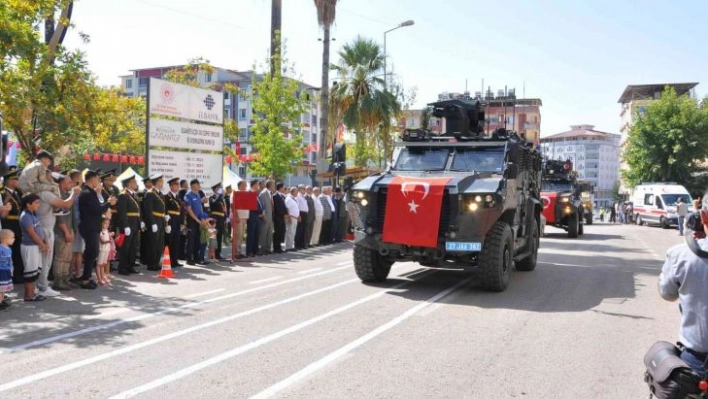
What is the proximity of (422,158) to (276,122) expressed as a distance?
43.3ft

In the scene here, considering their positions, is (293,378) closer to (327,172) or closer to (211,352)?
(211,352)

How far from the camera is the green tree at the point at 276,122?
23.1 meters

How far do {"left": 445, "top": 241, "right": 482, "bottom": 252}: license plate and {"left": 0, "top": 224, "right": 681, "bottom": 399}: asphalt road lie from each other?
0.75 m

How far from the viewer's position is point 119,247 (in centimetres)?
1152

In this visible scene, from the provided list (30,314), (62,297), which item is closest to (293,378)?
(30,314)

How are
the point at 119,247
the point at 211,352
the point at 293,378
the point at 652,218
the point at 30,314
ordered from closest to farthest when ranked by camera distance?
Result: the point at 293,378, the point at 211,352, the point at 30,314, the point at 119,247, the point at 652,218

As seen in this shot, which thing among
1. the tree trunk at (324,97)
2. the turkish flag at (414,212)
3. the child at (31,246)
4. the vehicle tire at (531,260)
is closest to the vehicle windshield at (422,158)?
the turkish flag at (414,212)

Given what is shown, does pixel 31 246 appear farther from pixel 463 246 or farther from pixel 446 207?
pixel 463 246

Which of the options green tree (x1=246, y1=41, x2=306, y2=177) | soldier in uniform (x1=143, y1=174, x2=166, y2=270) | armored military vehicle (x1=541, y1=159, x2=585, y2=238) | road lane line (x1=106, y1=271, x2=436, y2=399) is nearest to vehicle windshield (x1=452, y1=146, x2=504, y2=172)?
road lane line (x1=106, y1=271, x2=436, y2=399)

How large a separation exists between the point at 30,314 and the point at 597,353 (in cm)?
676

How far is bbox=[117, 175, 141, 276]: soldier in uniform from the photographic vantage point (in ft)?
37.3

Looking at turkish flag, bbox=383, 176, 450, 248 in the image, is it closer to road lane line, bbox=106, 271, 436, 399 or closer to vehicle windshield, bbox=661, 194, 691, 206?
road lane line, bbox=106, 271, 436, 399

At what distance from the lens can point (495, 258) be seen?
9414 mm

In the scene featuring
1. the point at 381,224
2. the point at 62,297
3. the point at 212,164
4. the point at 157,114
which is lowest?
the point at 62,297
